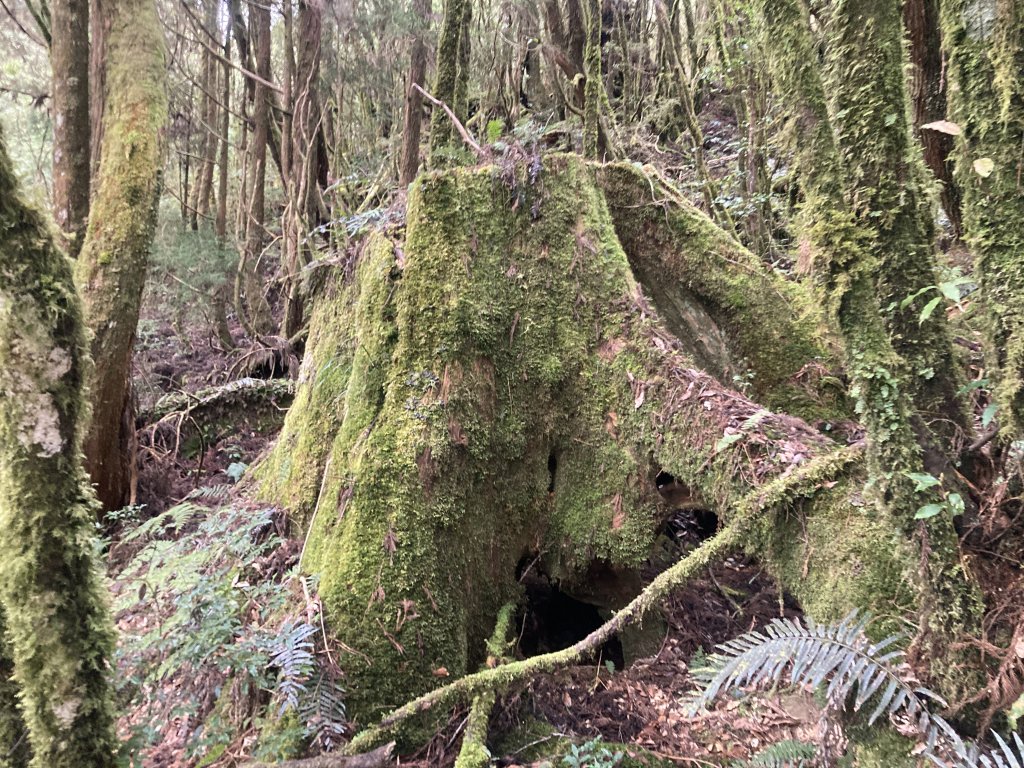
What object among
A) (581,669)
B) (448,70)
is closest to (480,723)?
(581,669)

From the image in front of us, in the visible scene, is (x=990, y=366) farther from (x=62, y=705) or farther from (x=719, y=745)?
(x=62, y=705)

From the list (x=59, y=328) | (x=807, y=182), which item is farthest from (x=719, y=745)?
(x=59, y=328)

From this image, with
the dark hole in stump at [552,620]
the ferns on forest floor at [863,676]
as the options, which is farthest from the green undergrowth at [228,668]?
the ferns on forest floor at [863,676]

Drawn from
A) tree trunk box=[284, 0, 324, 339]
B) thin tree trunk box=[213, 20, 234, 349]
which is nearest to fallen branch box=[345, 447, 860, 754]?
tree trunk box=[284, 0, 324, 339]

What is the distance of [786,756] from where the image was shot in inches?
103

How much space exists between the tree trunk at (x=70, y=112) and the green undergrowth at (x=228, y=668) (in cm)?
496

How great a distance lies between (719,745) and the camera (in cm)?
331

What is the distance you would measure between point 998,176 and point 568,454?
271 centimetres

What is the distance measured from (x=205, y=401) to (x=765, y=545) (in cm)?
741

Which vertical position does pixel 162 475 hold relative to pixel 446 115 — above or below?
below

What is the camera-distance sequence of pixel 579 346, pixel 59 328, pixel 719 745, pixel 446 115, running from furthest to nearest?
pixel 446 115
pixel 579 346
pixel 719 745
pixel 59 328

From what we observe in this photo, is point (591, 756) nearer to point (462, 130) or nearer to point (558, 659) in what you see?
point (558, 659)

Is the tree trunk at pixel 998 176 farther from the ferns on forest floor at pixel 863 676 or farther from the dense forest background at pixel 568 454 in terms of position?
the ferns on forest floor at pixel 863 676

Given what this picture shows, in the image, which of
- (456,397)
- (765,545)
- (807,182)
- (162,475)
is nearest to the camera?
(807,182)
